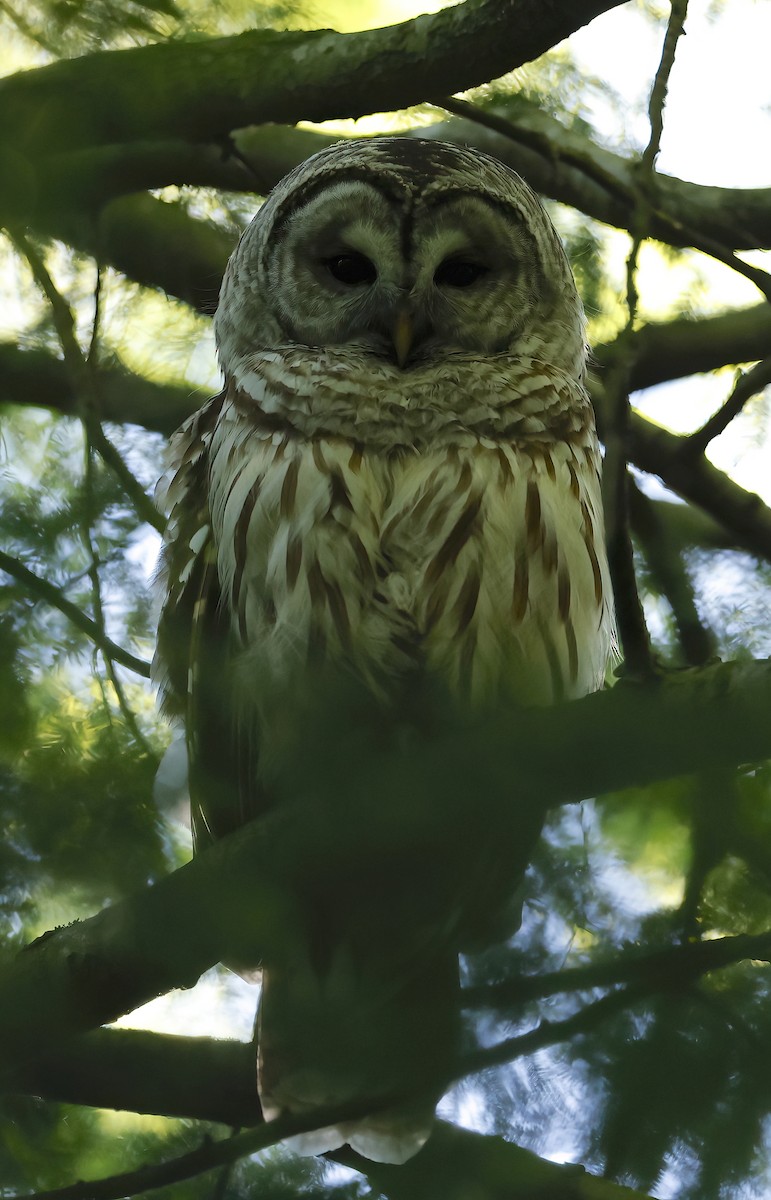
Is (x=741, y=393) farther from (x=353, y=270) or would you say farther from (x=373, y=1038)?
(x=373, y=1038)

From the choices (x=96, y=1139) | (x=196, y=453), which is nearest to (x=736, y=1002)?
(x=96, y=1139)

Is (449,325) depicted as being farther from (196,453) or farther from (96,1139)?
(96,1139)

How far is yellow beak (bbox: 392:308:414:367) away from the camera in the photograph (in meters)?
3.44

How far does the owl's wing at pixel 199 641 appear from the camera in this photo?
1.90m

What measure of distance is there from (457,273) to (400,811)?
8.69 ft

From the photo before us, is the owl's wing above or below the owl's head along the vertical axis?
below

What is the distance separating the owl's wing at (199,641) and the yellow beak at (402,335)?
0.53 meters

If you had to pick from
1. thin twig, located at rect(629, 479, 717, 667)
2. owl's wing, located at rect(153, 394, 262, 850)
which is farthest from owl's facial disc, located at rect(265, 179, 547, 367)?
thin twig, located at rect(629, 479, 717, 667)

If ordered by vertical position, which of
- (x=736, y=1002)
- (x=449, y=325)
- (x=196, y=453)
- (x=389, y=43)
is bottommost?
(x=736, y=1002)

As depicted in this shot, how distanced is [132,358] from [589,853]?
241 centimetres

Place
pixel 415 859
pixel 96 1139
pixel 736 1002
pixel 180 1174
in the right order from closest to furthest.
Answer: pixel 736 1002 < pixel 415 859 < pixel 180 1174 < pixel 96 1139

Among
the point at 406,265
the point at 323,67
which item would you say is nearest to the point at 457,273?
the point at 406,265

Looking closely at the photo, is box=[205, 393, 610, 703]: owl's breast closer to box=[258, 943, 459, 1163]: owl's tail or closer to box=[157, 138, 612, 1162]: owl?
box=[157, 138, 612, 1162]: owl

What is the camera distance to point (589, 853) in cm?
147
